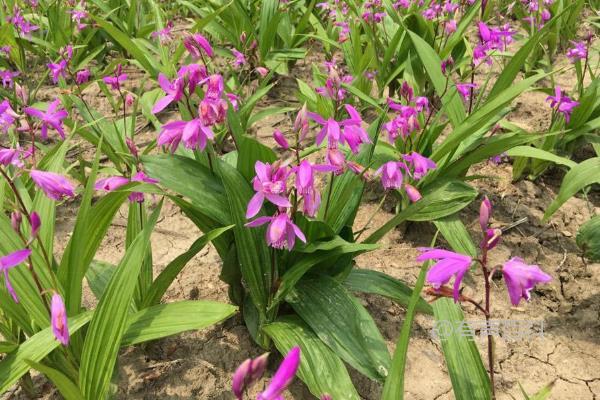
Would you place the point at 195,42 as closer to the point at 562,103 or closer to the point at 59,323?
the point at 59,323

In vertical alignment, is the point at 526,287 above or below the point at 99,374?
above

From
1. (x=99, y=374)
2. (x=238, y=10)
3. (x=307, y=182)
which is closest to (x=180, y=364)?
(x=99, y=374)

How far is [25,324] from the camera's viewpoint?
1412mm

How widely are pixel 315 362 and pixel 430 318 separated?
2.39ft

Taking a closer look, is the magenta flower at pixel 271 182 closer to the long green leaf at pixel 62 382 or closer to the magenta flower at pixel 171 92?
the magenta flower at pixel 171 92

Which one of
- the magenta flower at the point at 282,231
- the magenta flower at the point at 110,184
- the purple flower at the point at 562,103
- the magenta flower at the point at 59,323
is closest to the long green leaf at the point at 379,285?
the magenta flower at the point at 282,231

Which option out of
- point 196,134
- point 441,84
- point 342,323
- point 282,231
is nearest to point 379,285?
point 342,323

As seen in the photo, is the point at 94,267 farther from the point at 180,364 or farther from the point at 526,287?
the point at 526,287

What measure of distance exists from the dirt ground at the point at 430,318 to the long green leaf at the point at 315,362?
0.82ft

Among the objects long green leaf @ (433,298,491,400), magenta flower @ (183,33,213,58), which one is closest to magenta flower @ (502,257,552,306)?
long green leaf @ (433,298,491,400)

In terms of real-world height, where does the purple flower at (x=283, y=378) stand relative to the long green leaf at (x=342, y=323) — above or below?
above

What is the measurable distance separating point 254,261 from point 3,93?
2.48m

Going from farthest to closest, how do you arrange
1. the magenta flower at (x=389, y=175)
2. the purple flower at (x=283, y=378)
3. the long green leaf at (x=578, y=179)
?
the long green leaf at (x=578, y=179) → the magenta flower at (x=389, y=175) → the purple flower at (x=283, y=378)

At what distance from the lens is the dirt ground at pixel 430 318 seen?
169 cm
